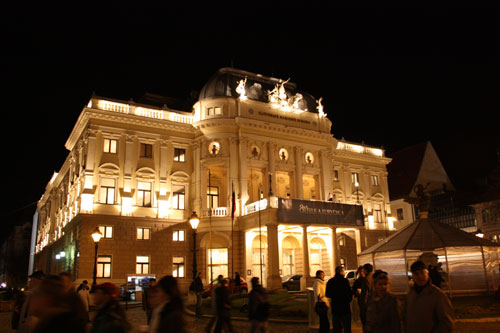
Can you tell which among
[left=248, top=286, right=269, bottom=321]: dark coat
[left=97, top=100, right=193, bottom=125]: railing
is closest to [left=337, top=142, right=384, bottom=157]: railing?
[left=97, top=100, right=193, bottom=125]: railing

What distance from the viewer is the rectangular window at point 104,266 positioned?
116 feet

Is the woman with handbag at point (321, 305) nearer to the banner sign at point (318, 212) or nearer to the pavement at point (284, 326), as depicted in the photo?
the pavement at point (284, 326)

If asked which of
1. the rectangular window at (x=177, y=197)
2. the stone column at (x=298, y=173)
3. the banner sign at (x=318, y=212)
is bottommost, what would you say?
the banner sign at (x=318, y=212)

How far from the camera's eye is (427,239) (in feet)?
59.1

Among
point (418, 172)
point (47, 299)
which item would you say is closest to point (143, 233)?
point (47, 299)

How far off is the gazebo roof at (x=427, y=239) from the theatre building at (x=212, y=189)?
17.0 metres

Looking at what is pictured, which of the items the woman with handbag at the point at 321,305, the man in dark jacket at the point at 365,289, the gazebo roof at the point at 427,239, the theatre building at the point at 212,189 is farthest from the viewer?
the theatre building at the point at 212,189

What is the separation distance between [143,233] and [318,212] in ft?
48.4

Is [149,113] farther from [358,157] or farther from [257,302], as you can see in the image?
[257,302]

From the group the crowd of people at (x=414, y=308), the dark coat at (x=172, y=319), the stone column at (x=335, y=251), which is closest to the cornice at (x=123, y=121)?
the stone column at (x=335, y=251)

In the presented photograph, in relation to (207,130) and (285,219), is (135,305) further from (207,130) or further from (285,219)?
(207,130)

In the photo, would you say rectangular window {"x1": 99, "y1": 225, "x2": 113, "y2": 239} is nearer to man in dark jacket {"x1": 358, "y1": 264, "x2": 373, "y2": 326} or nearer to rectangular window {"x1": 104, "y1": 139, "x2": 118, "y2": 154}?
rectangular window {"x1": 104, "y1": 139, "x2": 118, "y2": 154}

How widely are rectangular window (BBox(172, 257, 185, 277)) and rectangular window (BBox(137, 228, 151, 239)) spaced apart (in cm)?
298

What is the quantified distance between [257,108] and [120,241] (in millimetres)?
17363
